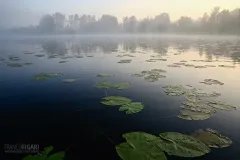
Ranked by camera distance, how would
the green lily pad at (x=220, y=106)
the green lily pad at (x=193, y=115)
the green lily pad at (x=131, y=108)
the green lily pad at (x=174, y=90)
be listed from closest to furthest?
the green lily pad at (x=193, y=115), the green lily pad at (x=131, y=108), the green lily pad at (x=220, y=106), the green lily pad at (x=174, y=90)

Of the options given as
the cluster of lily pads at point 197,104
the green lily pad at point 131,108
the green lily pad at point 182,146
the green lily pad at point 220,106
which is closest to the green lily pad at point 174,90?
the cluster of lily pads at point 197,104

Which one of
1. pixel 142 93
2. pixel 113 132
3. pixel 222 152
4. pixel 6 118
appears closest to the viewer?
pixel 222 152

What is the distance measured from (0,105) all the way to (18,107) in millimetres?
878

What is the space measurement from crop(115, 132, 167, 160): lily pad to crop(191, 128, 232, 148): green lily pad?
1319 mm

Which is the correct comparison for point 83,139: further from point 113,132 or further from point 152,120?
point 152,120

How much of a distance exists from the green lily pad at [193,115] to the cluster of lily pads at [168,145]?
0.99 m

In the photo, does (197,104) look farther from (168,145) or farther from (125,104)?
(168,145)

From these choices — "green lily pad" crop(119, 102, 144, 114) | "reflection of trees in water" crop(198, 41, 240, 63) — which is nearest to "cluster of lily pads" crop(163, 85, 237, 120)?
"green lily pad" crop(119, 102, 144, 114)

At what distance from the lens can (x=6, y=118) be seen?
633 cm

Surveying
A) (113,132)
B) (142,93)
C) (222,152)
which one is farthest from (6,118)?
(222,152)

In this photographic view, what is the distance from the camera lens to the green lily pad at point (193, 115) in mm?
6011

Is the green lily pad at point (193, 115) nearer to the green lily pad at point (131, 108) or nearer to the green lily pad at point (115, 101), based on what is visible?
the green lily pad at point (131, 108)

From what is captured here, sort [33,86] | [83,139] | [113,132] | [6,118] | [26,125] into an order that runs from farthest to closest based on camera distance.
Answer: [33,86]
[6,118]
[26,125]
[113,132]
[83,139]

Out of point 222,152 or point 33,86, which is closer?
point 222,152
